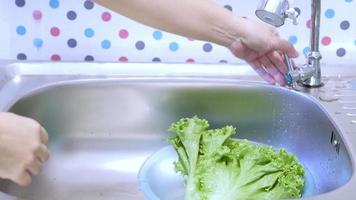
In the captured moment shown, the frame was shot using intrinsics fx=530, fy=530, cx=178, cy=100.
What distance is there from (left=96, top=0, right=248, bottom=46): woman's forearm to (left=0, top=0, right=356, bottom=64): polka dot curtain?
0.11 metres

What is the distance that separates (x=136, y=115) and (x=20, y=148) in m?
0.39

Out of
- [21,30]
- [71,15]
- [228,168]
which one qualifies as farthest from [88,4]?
[228,168]

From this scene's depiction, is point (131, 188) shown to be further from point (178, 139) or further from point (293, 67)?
point (293, 67)

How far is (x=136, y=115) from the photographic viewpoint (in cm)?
104

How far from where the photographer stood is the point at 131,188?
95cm

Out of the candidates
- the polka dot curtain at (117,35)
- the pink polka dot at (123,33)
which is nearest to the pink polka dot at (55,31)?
the polka dot curtain at (117,35)

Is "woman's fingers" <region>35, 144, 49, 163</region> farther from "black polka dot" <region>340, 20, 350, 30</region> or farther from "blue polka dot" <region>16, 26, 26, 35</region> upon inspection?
"black polka dot" <region>340, 20, 350, 30</region>

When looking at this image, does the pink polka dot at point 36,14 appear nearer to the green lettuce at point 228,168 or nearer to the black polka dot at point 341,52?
the green lettuce at point 228,168

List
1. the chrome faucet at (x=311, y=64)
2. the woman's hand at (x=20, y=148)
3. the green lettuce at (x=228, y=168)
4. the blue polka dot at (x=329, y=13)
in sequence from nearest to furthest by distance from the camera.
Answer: the woman's hand at (x=20, y=148)
the green lettuce at (x=228, y=168)
the chrome faucet at (x=311, y=64)
the blue polka dot at (x=329, y=13)

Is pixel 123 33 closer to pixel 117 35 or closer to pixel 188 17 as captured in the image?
pixel 117 35

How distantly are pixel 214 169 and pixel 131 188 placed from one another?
0.67 feet

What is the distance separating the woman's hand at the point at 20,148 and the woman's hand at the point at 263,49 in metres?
0.43

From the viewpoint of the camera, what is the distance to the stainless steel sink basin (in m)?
0.99

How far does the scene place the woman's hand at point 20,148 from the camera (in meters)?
0.65
